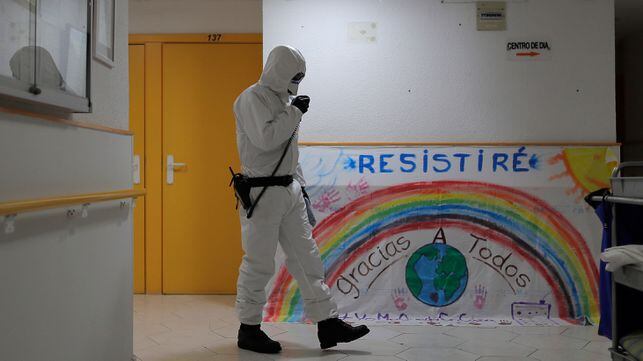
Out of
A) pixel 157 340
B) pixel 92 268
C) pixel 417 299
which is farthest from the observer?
pixel 417 299

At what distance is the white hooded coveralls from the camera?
91.4 inches

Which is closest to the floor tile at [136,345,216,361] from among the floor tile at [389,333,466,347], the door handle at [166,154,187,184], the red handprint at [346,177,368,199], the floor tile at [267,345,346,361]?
the floor tile at [267,345,346,361]

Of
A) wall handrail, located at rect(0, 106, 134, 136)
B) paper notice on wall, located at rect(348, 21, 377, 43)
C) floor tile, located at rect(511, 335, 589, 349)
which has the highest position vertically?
paper notice on wall, located at rect(348, 21, 377, 43)

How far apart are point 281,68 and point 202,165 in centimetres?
162

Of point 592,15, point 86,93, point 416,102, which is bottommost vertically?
point 86,93

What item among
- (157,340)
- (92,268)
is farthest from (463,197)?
(92,268)

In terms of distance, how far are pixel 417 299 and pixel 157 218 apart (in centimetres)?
200

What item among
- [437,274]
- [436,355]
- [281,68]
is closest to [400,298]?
[437,274]

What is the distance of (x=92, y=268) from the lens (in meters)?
1.77

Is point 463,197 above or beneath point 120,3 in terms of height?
beneath

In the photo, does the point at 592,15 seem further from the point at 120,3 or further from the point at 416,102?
the point at 120,3

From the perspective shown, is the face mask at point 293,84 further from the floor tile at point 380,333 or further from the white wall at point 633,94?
the white wall at point 633,94

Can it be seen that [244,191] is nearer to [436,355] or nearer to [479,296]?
[436,355]

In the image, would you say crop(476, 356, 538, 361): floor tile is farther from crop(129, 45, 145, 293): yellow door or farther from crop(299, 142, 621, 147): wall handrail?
crop(129, 45, 145, 293): yellow door
